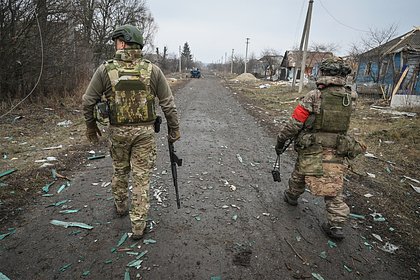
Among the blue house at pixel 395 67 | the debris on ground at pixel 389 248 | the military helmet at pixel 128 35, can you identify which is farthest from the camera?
the blue house at pixel 395 67

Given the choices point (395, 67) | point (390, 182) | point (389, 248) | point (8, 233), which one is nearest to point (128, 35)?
point (8, 233)

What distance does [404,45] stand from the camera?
51.1 feet

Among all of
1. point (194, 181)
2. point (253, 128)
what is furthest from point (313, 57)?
point (194, 181)

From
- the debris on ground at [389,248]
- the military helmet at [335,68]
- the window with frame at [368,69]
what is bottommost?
the debris on ground at [389,248]

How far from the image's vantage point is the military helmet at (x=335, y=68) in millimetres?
2689

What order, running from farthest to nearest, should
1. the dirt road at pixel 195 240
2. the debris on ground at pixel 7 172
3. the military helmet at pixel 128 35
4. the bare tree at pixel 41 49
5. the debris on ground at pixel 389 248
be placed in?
1. the bare tree at pixel 41 49
2. the debris on ground at pixel 7 172
3. the debris on ground at pixel 389 248
4. the military helmet at pixel 128 35
5. the dirt road at pixel 195 240

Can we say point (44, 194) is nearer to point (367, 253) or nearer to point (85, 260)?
point (85, 260)

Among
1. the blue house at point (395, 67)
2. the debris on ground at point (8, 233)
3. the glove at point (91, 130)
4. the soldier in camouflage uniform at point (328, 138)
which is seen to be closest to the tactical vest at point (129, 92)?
the glove at point (91, 130)

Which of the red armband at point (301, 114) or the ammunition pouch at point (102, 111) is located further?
the red armband at point (301, 114)

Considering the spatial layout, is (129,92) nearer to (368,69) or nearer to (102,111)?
(102,111)

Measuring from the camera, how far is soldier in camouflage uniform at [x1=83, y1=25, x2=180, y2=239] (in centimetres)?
238

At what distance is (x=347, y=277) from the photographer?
7.40 ft

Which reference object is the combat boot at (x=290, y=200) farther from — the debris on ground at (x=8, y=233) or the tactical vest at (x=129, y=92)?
the debris on ground at (x=8, y=233)

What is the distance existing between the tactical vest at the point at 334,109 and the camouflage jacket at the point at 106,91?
5.21 ft
